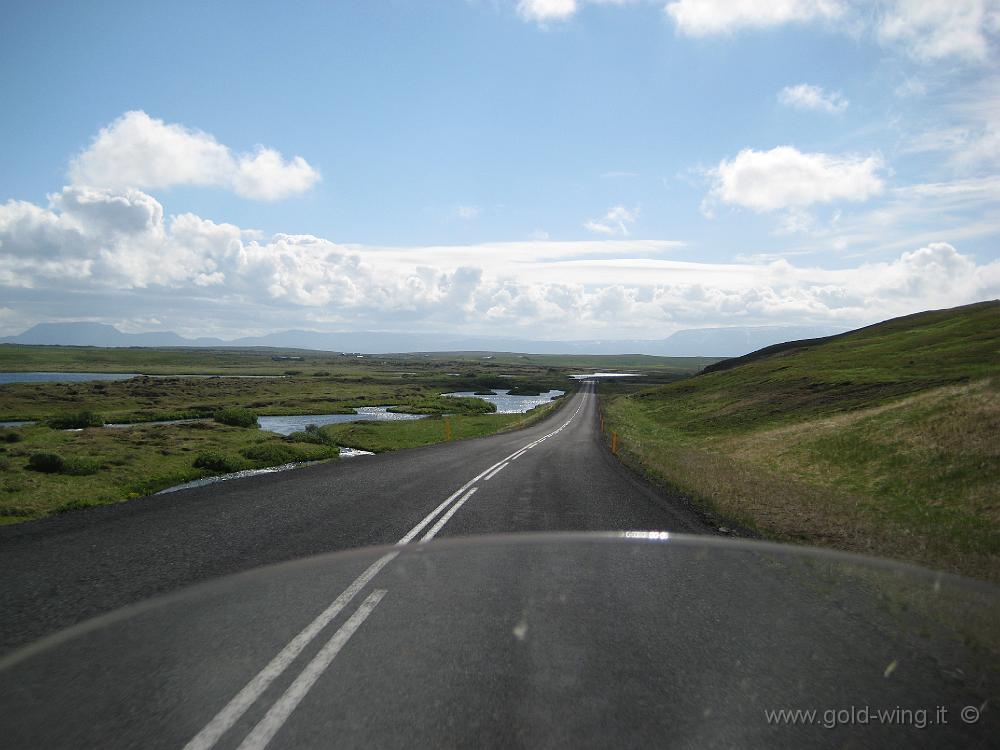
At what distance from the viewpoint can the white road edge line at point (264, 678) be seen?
3.79m

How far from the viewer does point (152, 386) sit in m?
86.3

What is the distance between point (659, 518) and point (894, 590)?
471 centimetres

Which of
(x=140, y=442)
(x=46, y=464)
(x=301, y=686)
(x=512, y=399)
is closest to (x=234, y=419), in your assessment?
(x=140, y=442)

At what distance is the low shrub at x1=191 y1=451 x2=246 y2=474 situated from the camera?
21.2 meters

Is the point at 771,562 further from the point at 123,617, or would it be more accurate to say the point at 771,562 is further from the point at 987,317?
the point at 987,317

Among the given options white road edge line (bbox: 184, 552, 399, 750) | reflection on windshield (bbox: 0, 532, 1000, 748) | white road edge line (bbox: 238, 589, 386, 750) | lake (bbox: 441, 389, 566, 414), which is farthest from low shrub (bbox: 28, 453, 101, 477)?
lake (bbox: 441, 389, 566, 414)

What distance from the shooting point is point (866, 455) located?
2062 centimetres

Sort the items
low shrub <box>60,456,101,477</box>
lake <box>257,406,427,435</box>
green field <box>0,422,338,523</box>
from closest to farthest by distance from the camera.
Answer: green field <box>0,422,338,523</box>, low shrub <box>60,456,101,477</box>, lake <box>257,406,427,435</box>

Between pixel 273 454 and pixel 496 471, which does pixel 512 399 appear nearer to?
pixel 273 454

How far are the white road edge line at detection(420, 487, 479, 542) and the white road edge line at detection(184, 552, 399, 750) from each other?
276 cm

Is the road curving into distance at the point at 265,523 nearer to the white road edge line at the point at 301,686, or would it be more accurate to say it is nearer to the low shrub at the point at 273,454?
the white road edge line at the point at 301,686

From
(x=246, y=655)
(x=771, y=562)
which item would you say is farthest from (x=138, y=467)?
(x=771, y=562)

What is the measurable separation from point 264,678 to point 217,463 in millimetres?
18918

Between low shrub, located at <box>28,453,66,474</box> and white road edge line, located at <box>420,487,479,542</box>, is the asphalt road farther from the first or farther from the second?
low shrub, located at <box>28,453,66,474</box>
